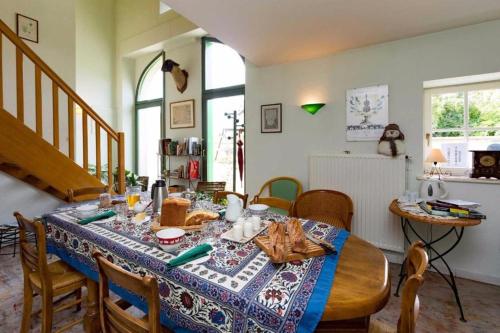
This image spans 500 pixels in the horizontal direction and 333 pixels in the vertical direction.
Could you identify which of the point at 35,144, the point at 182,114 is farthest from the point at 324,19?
the point at 182,114

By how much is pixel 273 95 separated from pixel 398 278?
8.44 ft

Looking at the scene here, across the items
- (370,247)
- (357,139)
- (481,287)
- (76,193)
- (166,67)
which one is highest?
(166,67)

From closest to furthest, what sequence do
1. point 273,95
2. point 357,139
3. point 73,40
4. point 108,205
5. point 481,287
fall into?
point 108,205 → point 481,287 → point 357,139 → point 273,95 → point 73,40

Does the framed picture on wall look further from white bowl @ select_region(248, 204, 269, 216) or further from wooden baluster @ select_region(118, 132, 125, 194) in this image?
wooden baluster @ select_region(118, 132, 125, 194)

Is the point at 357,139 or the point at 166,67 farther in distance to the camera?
the point at 166,67

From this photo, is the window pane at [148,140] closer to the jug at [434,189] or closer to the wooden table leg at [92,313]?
the wooden table leg at [92,313]

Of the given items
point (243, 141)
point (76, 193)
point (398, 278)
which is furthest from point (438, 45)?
point (76, 193)

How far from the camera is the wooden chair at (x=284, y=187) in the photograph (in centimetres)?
338

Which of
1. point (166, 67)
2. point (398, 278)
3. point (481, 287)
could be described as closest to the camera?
point (481, 287)

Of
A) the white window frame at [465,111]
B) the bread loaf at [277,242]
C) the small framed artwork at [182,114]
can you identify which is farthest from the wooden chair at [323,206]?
the small framed artwork at [182,114]

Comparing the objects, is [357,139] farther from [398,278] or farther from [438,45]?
[398,278]

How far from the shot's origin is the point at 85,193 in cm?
257

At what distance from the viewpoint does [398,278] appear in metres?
2.58

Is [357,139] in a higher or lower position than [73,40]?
lower
